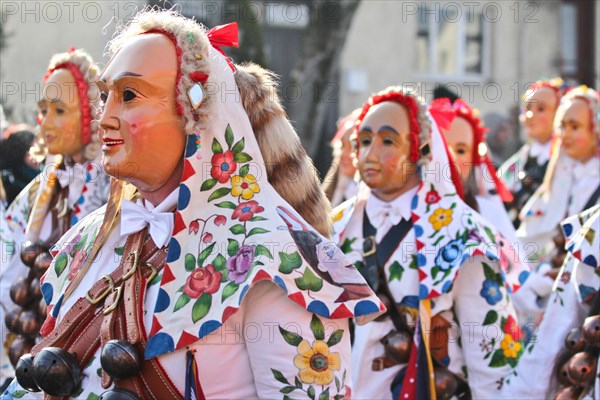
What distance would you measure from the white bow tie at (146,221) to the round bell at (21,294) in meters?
2.31

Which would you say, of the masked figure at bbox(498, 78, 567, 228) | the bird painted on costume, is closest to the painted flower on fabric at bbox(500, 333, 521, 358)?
the bird painted on costume

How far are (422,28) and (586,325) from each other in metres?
14.8

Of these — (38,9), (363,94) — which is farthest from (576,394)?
(363,94)

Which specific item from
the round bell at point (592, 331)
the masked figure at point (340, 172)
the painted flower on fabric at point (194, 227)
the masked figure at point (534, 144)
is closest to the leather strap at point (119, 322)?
the painted flower on fabric at point (194, 227)

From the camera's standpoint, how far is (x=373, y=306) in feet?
10.3

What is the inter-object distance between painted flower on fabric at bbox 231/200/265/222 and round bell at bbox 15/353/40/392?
0.74m

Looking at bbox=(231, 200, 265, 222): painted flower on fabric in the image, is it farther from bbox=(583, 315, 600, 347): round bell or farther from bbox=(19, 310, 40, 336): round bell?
bbox=(19, 310, 40, 336): round bell

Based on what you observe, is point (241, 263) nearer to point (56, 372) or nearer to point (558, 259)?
point (56, 372)

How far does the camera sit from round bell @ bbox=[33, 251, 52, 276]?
5.43 metres

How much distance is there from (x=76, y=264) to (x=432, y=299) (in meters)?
2.05

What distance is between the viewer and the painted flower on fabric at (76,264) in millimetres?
3451

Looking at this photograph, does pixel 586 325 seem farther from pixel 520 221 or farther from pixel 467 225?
pixel 520 221

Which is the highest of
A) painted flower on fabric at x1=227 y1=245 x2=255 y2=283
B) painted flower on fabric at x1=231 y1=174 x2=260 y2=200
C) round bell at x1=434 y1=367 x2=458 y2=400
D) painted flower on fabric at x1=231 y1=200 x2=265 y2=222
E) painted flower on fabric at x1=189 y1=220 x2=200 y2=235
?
painted flower on fabric at x1=231 y1=174 x2=260 y2=200

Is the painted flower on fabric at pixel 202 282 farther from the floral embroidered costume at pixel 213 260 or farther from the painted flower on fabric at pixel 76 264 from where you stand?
the painted flower on fabric at pixel 76 264
